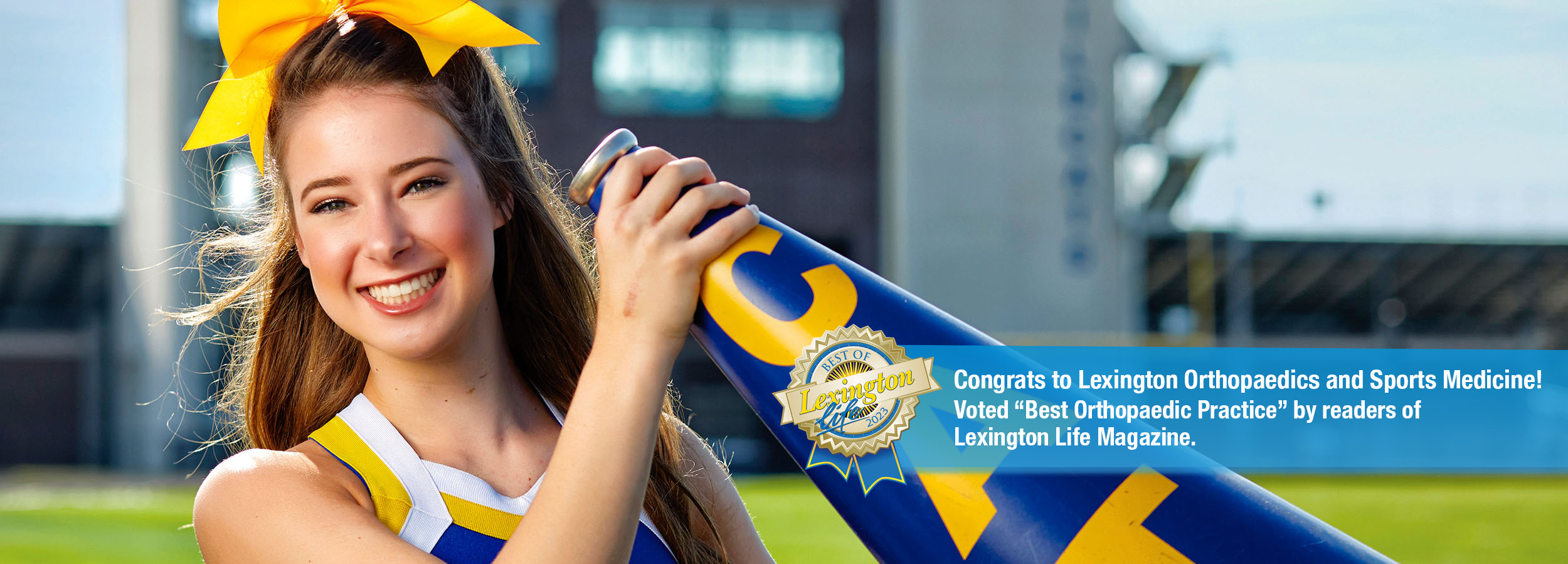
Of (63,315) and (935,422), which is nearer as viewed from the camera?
(935,422)

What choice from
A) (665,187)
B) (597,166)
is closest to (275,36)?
(597,166)

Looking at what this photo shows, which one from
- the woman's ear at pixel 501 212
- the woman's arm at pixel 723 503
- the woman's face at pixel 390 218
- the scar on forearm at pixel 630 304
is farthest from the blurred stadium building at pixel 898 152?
the scar on forearm at pixel 630 304

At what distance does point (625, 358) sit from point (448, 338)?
Result: 354 millimetres

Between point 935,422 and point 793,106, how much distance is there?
1888 cm

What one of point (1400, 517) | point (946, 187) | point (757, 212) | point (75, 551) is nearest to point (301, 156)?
point (757, 212)

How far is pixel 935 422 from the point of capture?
1253 mm

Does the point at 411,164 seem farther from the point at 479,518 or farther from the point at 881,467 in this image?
the point at 881,467

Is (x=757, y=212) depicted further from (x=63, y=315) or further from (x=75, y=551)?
(x=63, y=315)

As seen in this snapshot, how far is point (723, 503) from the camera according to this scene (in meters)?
1.55

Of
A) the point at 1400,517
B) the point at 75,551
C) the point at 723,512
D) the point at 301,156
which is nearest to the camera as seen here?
the point at 301,156

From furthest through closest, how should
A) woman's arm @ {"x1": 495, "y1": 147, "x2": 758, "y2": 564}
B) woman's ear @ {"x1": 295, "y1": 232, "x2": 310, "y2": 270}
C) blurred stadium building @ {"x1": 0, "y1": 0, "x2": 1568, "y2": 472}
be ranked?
1. blurred stadium building @ {"x1": 0, "y1": 0, "x2": 1568, "y2": 472}
2. woman's ear @ {"x1": 295, "y1": 232, "x2": 310, "y2": 270}
3. woman's arm @ {"x1": 495, "y1": 147, "x2": 758, "y2": 564}

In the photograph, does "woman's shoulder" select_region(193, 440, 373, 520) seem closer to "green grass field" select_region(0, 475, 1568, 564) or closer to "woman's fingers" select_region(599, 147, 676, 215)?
"woman's fingers" select_region(599, 147, 676, 215)
